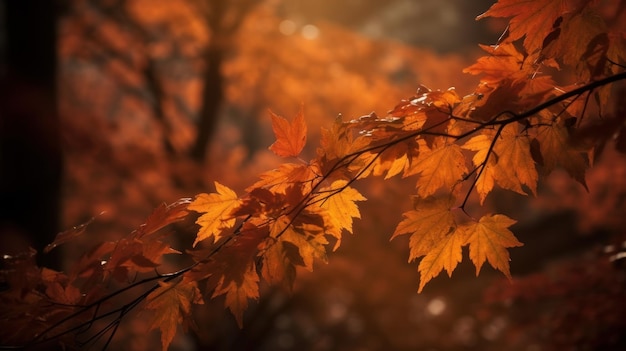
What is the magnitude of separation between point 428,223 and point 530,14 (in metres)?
→ 0.60

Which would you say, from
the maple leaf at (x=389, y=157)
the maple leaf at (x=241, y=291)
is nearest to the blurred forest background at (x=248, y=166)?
the maple leaf at (x=389, y=157)

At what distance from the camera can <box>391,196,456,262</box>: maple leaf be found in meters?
1.40

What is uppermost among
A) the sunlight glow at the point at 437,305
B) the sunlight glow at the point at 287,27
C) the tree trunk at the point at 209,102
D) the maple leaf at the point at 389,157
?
the sunlight glow at the point at 287,27

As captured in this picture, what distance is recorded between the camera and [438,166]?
146 centimetres

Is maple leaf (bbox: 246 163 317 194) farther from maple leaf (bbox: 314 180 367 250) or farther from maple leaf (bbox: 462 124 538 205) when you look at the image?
maple leaf (bbox: 462 124 538 205)

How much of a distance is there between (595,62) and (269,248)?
93 centimetres

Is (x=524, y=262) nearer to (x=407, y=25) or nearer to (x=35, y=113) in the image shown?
(x=35, y=113)

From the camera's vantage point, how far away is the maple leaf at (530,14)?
1.44 metres

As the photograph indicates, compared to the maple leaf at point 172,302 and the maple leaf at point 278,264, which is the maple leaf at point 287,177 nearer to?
the maple leaf at point 278,264

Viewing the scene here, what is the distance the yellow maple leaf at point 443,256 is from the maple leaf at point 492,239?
0.04 meters

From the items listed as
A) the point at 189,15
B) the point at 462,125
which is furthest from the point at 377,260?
the point at 462,125

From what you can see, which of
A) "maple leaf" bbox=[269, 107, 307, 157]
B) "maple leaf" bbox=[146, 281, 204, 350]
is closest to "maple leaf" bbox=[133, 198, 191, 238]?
"maple leaf" bbox=[146, 281, 204, 350]

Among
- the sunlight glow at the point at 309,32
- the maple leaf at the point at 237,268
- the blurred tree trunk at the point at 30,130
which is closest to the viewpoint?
the maple leaf at the point at 237,268

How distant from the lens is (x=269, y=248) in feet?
4.52
